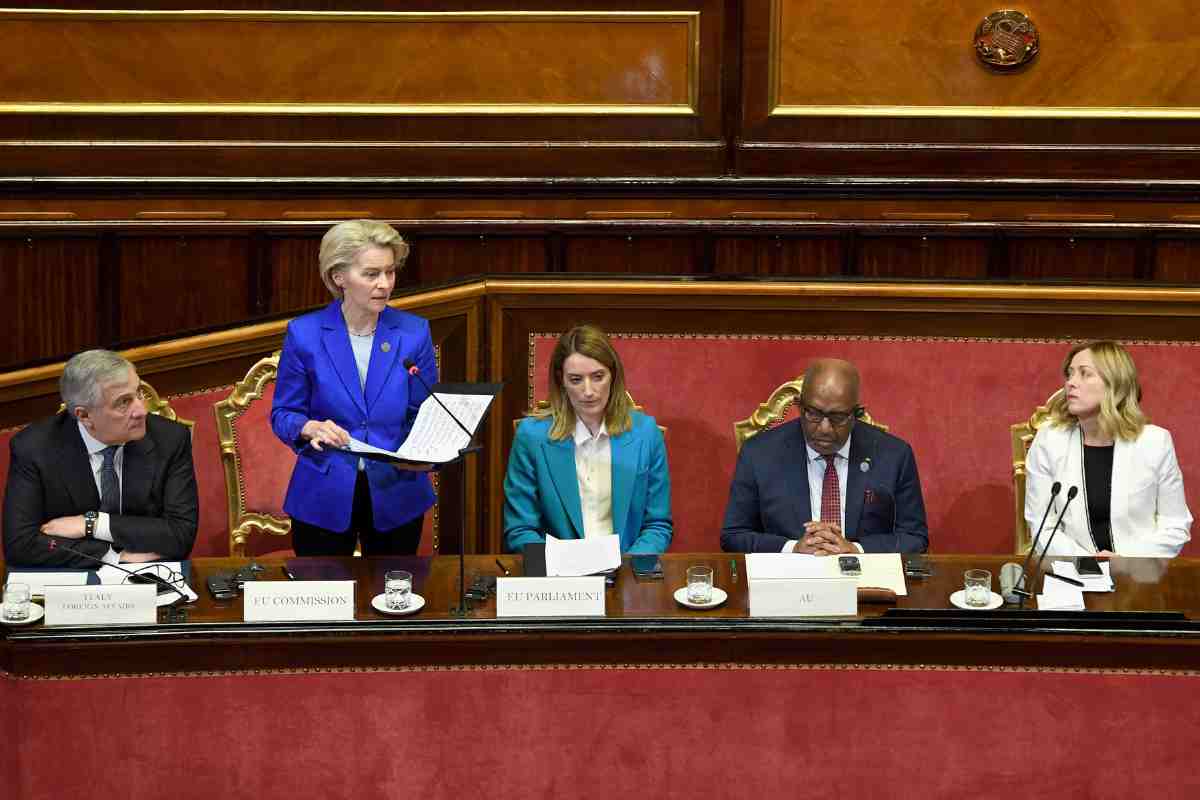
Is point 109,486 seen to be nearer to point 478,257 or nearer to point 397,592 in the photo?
point 397,592

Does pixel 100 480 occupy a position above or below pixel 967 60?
below

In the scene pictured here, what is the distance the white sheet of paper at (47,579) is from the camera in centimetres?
317

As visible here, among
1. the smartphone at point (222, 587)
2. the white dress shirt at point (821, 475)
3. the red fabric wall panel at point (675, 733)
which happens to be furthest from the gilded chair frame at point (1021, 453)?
the smartphone at point (222, 587)

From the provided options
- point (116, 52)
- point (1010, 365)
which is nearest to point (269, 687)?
point (1010, 365)

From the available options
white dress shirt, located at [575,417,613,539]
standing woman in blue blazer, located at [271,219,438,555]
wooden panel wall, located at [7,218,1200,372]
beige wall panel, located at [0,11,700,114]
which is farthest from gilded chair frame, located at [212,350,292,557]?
beige wall panel, located at [0,11,700,114]

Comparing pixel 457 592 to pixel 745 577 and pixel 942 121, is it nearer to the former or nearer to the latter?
pixel 745 577

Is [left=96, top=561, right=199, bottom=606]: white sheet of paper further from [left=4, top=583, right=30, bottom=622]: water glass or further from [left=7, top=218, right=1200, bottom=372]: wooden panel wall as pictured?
[left=7, top=218, right=1200, bottom=372]: wooden panel wall

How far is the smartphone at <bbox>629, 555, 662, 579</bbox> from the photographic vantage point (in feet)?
10.9

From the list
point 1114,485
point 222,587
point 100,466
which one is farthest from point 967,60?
point 222,587

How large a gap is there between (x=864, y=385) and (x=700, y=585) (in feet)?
5.41

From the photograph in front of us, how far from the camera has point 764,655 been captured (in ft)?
9.94

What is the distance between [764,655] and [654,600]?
0.88ft

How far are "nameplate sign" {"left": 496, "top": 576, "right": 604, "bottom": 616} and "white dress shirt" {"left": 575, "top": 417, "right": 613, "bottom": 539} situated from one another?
28.7 inches

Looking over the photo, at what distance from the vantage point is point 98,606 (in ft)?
9.81
